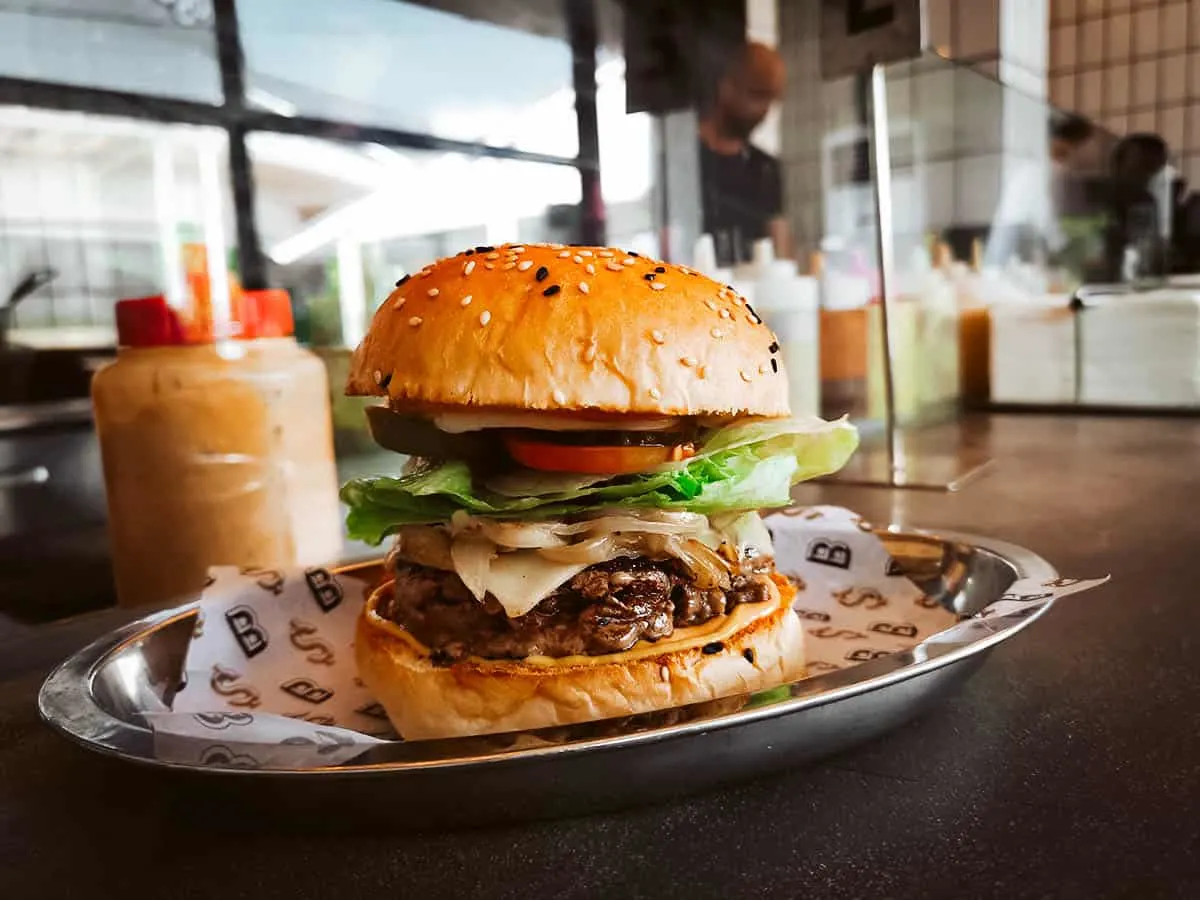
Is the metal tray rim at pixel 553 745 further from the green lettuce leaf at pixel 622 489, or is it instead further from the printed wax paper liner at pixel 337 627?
the green lettuce leaf at pixel 622 489

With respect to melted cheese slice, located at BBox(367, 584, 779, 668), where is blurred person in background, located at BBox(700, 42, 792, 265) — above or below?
above

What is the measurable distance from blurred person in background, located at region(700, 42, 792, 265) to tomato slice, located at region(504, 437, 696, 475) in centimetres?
180

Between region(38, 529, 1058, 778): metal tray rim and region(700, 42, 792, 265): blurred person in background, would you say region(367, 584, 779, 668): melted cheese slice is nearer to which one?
region(38, 529, 1058, 778): metal tray rim

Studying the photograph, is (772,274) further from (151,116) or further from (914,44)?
(151,116)

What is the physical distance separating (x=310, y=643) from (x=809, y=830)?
62cm

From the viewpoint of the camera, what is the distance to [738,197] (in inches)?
108

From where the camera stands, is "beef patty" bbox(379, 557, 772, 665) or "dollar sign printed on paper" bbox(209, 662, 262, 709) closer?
"beef patty" bbox(379, 557, 772, 665)

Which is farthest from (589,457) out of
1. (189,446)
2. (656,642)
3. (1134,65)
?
(1134,65)

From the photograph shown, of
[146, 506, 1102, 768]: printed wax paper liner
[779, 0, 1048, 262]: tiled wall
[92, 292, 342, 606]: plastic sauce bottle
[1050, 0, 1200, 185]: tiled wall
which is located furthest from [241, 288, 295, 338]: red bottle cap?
[1050, 0, 1200, 185]: tiled wall

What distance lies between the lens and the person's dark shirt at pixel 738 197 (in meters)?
2.65

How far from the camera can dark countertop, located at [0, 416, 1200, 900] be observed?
58cm

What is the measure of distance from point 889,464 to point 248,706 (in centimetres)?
165

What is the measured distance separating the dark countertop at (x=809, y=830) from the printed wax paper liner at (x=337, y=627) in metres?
0.08

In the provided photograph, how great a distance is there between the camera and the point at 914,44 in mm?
1780
